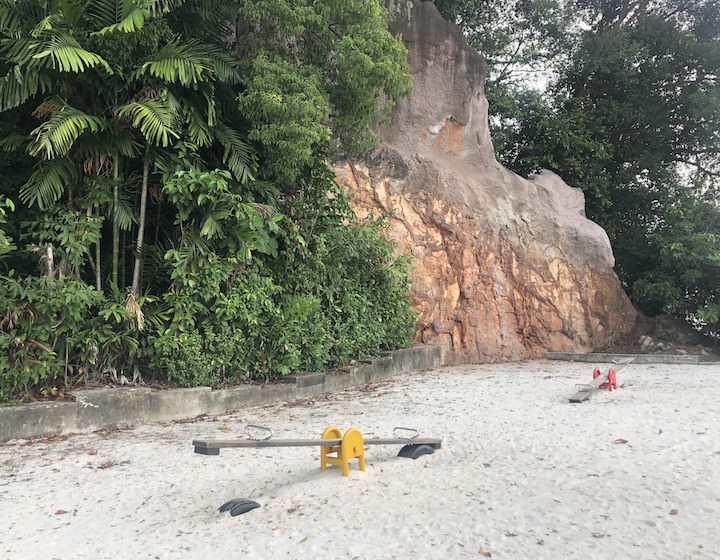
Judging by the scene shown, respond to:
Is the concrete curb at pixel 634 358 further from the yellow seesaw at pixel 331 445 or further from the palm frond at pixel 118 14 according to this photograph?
the palm frond at pixel 118 14

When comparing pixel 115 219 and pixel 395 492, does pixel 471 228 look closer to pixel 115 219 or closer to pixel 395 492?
pixel 115 219

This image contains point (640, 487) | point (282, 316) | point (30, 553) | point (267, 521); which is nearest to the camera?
point (30, 553)

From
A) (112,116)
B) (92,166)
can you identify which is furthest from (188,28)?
(92,166)

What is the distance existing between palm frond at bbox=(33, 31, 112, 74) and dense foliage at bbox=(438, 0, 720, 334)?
1129cm

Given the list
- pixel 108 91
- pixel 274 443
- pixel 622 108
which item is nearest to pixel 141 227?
pixel 108 91

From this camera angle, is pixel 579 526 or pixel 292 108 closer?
pixel 579 526

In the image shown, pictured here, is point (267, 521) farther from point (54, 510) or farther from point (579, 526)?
point (579, 526)

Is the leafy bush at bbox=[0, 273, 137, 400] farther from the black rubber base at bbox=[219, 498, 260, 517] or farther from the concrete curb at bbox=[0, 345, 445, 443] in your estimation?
the black rubber base at bbox=[219, 498, 260, 517]

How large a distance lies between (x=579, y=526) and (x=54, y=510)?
302 centimetres

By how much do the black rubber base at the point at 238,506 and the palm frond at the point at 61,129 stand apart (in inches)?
146

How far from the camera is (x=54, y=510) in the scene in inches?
143

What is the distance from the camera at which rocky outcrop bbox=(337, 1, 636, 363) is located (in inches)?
467

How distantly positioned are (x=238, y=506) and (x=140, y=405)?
3070 mm

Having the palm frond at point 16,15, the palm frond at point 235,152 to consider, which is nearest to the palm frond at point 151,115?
the palm frond at point 235,152
